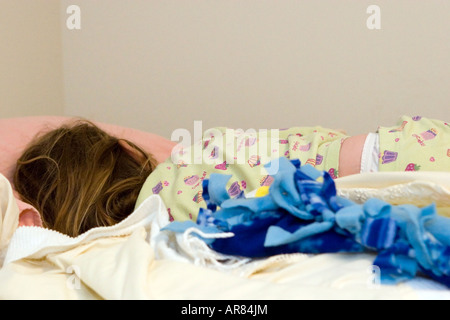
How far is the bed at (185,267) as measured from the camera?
525 millimetres

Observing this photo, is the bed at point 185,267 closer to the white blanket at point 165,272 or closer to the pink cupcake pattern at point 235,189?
the white blanket at point 165,272

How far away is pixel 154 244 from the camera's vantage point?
0.71 meters

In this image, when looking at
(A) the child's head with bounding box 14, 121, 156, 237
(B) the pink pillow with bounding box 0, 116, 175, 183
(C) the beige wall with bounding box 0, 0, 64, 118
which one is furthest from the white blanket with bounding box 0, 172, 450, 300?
(C) the beige wall with bounding box 0, 0, 64, 118

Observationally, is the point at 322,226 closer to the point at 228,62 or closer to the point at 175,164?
the point at 175,164

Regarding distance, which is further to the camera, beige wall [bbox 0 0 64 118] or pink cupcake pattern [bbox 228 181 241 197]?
beige wall [bbox 0 0 64 118]

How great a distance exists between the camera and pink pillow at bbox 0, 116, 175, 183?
3.85ft

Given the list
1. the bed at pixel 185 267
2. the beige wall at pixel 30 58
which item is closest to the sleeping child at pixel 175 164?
the bed at pixel 185 267

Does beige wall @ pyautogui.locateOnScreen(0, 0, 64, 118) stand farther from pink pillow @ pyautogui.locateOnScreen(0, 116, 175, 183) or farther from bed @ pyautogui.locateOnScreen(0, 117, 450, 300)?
bed @ pyautogui.locateOnScreen(0, 117, 450, 300)

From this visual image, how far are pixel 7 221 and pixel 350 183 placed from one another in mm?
526

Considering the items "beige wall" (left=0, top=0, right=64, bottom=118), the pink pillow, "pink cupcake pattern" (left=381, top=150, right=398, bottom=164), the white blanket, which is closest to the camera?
the white blanket

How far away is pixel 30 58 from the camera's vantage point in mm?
1927

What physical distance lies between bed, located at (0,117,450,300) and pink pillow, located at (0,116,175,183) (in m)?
0.43

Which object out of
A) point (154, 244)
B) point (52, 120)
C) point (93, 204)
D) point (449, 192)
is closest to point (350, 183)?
point (449, 192)

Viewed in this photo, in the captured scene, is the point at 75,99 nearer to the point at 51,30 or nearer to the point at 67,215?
the point at 51,30
